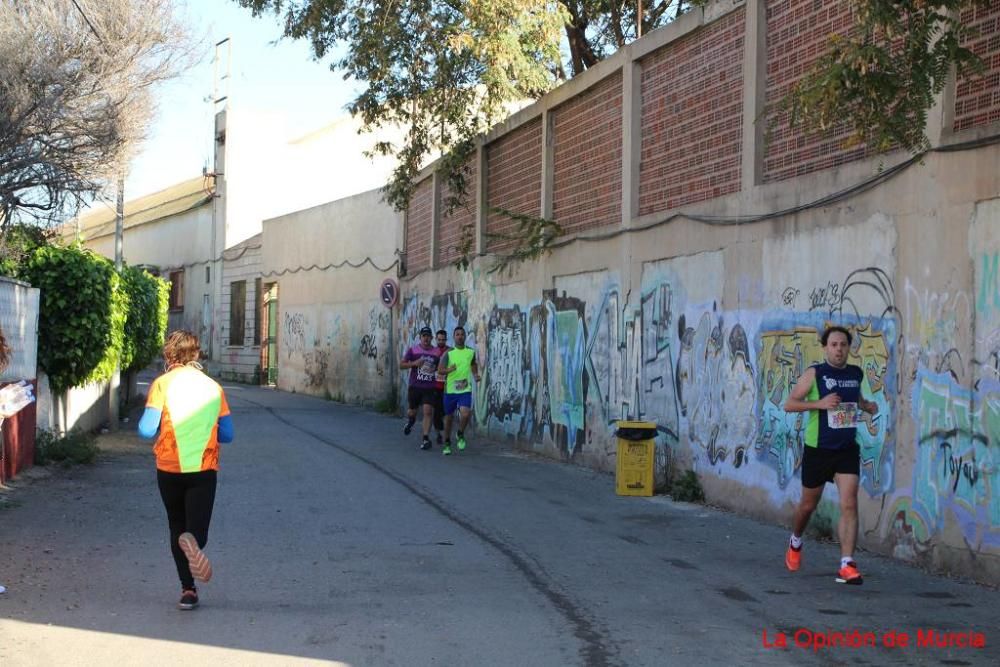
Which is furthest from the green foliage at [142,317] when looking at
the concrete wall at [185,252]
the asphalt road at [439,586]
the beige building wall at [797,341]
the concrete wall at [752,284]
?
the concrete wall at [185,252]

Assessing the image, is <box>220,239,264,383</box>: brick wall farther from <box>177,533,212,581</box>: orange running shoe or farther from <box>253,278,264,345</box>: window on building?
<box>177,533,212,581</box>: orange running shoe

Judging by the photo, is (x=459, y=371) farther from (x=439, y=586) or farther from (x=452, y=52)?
(x=439, y=586)

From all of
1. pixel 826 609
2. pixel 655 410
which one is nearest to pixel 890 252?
pixel 826 609

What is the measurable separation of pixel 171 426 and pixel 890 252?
5598 millimetres

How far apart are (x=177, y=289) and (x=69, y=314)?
33.6m

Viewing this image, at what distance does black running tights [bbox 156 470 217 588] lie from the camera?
7250 millimetres

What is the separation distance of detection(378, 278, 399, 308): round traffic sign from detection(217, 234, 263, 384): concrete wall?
11.9m

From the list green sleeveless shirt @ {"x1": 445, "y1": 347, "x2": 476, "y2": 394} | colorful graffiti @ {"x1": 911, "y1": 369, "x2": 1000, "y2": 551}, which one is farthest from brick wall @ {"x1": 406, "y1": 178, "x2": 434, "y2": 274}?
colorful graffiti @ {"x1": 911, "y1": 369, "x2": 1000, "y2": 551}

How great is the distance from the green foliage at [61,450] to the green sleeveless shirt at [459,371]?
5.03 m

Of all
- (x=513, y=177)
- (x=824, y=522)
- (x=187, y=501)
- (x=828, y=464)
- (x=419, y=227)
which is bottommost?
(x=824, y=522)

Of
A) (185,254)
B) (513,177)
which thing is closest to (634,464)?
Result: (513,177)

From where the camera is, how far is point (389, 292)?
28.2 metres

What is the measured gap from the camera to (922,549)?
8.88 metres

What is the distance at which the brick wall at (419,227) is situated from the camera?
990 inches
